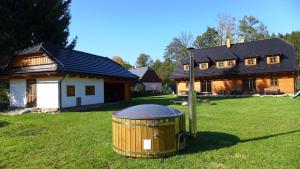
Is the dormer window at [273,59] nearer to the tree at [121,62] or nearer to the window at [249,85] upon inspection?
the window at [249,85]

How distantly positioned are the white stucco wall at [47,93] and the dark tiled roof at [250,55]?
861 inches

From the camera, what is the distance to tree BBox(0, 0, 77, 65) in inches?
957

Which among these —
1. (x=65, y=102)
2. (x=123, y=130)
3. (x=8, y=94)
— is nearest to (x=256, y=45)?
(x=65, y=102)

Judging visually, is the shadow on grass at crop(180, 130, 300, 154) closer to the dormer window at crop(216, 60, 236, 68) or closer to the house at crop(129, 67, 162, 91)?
the dormer window at crop(216, 60, 236, 68)

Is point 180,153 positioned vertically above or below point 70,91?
below

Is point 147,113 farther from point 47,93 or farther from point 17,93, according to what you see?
point 17,93

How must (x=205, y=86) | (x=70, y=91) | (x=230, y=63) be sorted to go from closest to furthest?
(x=70, y=91), (x=230, y=63), (x=205, y=86)

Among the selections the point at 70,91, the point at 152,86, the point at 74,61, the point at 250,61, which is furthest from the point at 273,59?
the point at 152,86

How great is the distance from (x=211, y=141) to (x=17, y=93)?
1705 cm

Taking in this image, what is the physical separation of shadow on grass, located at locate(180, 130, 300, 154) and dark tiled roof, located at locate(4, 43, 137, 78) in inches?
468

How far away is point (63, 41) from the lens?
28359mm

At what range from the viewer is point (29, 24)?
2588cm

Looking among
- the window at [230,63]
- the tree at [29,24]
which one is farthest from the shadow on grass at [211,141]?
the window at [230,63]

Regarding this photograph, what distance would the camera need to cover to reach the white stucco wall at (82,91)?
1859 centimetres
